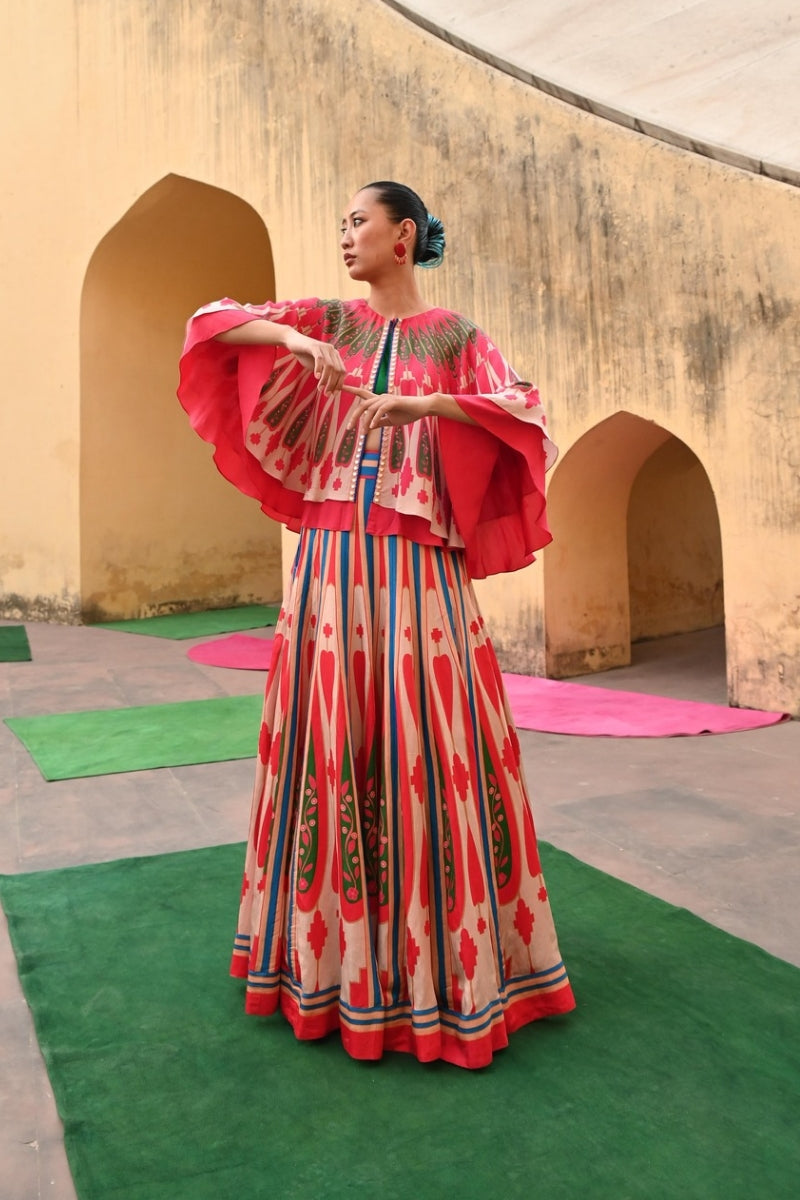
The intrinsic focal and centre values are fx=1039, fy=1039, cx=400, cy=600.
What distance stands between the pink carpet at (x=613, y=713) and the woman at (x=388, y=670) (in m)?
2.90

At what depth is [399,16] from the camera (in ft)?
22.6

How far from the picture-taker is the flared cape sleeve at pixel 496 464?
2.06 metres

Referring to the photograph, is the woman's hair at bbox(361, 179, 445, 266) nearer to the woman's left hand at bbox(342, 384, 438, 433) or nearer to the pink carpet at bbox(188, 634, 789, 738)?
the woman's left hand at bbox(342, 384, 438, 433)

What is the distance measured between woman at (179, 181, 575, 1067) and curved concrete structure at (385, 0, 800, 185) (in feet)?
13.0

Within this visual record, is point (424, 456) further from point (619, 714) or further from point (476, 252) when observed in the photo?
point (476, 252)

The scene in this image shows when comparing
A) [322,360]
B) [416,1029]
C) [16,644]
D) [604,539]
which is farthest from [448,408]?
[16,644]

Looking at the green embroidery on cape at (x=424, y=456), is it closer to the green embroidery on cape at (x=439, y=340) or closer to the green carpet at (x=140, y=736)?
the green embroidery on cape at (x=439, y=340)

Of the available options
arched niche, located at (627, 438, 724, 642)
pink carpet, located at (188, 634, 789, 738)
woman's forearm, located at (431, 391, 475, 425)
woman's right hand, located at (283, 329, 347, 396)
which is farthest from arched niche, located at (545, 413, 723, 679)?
woman's right hand, located at (283, 329, 347, 396)

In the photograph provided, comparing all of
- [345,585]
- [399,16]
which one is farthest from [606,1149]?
[399,16]

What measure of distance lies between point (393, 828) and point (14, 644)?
6.93 meters

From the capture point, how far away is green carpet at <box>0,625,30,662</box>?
756 cm

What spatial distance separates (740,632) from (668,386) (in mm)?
1427

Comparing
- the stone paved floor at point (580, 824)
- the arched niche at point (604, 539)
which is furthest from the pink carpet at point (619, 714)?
the arched niche at point (604, 539)

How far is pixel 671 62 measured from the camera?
5863mm
